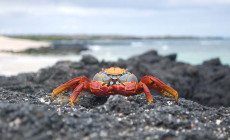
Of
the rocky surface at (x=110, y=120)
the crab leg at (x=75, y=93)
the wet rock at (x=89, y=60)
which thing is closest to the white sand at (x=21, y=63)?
the wet rock at (x=89, y=60)

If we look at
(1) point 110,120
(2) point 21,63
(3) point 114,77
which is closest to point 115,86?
(3) point 114,77

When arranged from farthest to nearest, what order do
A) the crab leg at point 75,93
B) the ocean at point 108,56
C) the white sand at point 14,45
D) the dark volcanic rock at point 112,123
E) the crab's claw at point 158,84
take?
1. the white sand at point 14,45
2. the ocean at point 108,56
3. the crab's claw at point 158,84
4. the crab leg at point 75,93
5. the dark volcanic rock at point 112,123

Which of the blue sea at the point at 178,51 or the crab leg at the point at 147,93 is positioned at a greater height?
the crab leg at the point at 147,93

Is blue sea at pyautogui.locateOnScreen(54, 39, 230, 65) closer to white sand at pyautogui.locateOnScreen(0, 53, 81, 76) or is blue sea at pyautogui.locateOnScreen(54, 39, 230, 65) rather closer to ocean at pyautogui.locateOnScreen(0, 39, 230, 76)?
ocean at pyautogui.locateOnScreen(0, 39, 230, 76)

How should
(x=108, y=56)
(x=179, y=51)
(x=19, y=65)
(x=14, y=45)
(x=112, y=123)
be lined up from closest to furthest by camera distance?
(x=112, y=123)
(x=19, y=65)
(x=108, y=56)
(x=14, y=45)
(x=179, y=51)

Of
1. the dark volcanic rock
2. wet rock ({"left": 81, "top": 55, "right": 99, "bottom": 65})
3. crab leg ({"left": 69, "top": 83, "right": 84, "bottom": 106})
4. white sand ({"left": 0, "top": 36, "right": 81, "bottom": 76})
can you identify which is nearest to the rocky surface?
the dark volcanic rock

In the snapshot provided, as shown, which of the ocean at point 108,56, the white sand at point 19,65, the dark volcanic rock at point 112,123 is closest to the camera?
the dark volcanic rock at point 112,123

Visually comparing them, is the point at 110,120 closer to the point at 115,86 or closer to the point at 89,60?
the point at 115,86

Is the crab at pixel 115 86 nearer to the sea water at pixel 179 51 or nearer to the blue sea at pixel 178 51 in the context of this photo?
the blue sea at pixel 178 51

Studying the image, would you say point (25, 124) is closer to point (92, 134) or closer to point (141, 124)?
point (92, 134)

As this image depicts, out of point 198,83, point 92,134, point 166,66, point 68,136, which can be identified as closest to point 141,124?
point 92,134
